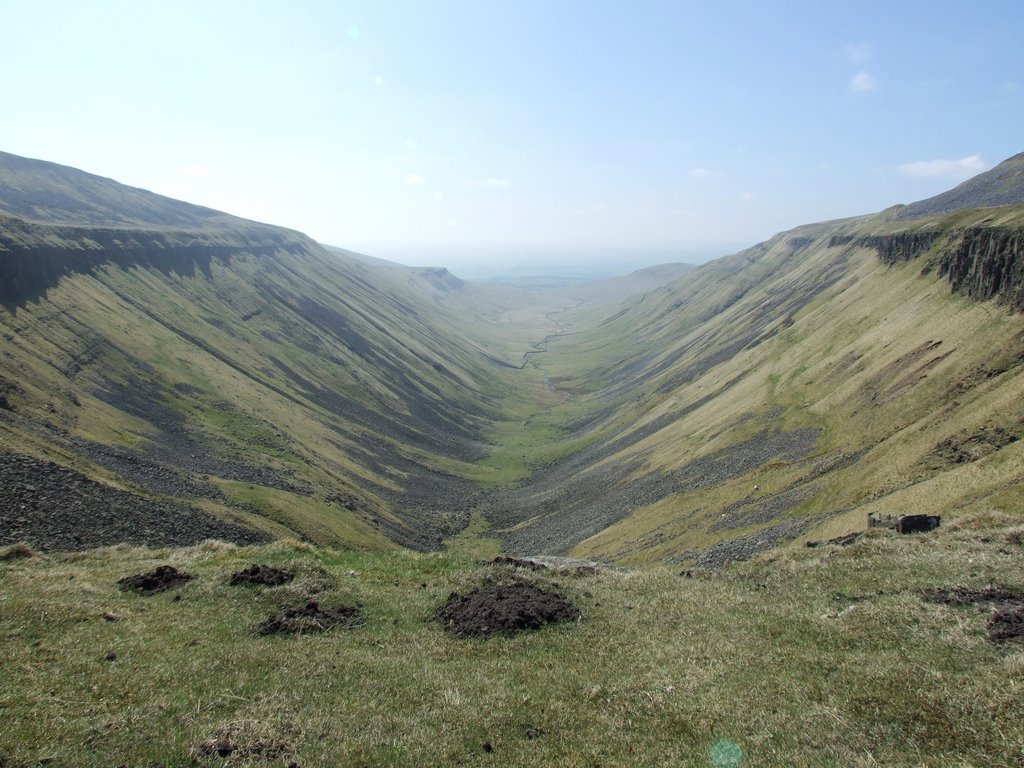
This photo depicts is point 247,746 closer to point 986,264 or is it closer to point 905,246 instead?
point 986,264

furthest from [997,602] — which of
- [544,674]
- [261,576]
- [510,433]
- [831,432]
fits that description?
[510,433]

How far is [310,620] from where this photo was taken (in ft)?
73.6

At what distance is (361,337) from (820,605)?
184 meters

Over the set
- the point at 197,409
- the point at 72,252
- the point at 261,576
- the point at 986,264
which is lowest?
the point at 197,409

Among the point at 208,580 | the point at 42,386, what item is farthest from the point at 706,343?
the point at 208,580

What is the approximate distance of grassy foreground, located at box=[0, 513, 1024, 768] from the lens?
1355 centimetres

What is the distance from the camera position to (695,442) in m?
93.6

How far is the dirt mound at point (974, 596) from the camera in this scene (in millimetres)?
19469

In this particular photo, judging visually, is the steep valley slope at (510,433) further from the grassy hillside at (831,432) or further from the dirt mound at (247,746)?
the dirt mound at (247,746)

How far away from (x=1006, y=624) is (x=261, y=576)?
26.5 meters

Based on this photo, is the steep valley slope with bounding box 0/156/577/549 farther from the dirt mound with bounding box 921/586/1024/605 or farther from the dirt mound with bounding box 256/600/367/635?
the dirt mound with bounding box 921/586/1024/605

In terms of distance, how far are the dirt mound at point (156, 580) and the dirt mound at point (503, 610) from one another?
36.6ft

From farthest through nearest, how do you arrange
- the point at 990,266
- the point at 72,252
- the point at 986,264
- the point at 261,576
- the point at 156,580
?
the point at 72,252 < the point at 986,264 < the point at 990,266 < the point at 261,576 < the point at 156,580

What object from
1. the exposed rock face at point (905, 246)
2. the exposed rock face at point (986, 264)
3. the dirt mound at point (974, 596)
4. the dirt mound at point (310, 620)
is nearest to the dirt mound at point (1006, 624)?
the dirt mound at point (974, 596)
